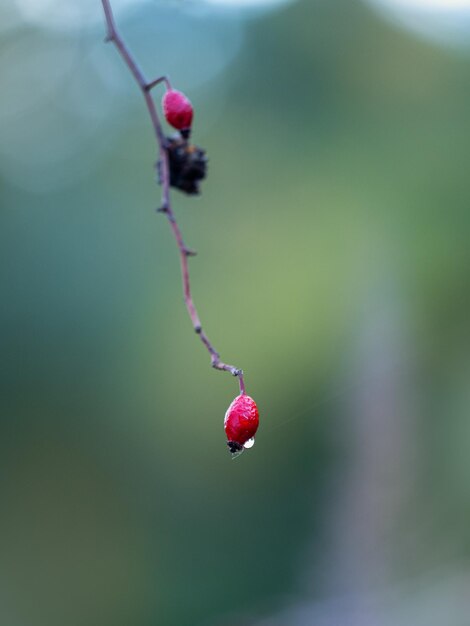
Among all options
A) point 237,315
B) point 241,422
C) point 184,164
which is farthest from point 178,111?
point 237,315

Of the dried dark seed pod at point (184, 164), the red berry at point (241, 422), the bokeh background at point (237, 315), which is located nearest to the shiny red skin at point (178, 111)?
the dried dark seed pod at point (184, 164)

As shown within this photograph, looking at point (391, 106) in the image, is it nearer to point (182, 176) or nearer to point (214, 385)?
point (214, 385)

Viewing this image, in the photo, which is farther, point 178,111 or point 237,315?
point 237,315

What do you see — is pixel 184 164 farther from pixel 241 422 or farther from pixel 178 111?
pixel 241 422

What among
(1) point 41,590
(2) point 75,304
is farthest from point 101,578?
(2) point 75,304

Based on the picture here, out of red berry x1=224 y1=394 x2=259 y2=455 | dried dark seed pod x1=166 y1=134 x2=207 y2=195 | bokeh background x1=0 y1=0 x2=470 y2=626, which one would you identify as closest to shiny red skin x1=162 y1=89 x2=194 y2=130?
dried dark seed pod x1=166 y1=134 x2=207 y2=195

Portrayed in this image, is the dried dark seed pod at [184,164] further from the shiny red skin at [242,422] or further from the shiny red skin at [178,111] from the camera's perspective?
the shiny red skin at [242,422]
